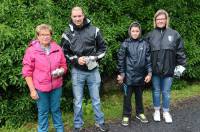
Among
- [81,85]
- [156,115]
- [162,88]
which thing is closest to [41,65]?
[81,85]

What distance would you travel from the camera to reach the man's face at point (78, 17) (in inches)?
244

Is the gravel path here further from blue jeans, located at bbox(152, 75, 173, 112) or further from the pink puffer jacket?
the pink puffer jacket

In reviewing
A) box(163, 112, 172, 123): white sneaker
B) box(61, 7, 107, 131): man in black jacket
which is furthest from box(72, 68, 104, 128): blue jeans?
box(163, 112, 172, 123): white sneaker

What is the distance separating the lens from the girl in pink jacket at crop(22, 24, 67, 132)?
590 cm

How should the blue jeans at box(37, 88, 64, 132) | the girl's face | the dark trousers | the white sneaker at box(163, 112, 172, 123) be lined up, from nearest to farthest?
the blue jeans at box(37, 88, 64, 132)
the girl's face
the dark trousers
the white sneaker at box(163, 112, 172, 123)

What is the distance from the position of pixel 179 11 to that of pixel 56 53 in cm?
464

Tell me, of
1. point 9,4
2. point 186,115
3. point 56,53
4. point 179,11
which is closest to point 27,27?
point 9,4

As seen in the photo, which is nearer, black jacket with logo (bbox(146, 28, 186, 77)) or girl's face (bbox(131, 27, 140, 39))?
girl's face (bbox(131, 27, 140, 39))

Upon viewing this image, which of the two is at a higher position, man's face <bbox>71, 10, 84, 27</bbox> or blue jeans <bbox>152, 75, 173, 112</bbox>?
man's face <bbox>71, 10, 84, 27</bbox>

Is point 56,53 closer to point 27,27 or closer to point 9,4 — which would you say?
point 27,27

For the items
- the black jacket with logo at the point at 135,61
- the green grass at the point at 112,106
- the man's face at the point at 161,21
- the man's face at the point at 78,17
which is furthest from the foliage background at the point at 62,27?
the man's face at the point at 161,21

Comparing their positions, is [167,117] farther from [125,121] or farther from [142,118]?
[125,121]

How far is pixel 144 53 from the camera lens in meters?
6.80

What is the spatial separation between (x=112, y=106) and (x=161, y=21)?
2.23m
